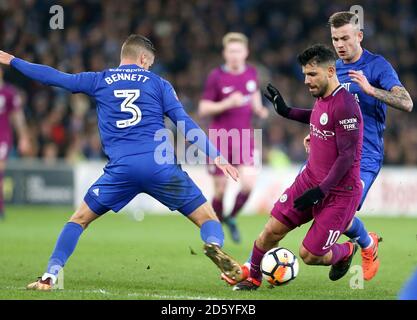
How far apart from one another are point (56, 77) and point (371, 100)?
2.82 metres

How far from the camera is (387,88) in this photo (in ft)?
26.7

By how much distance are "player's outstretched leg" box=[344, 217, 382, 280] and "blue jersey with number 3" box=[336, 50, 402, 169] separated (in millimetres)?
582

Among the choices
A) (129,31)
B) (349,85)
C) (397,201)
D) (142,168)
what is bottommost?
(397,201)

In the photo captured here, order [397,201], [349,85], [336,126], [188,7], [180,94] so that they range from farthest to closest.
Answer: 1. [188,7]
2. [180,94]
3. [397,201]
4. [349,85]
5. [336,126]

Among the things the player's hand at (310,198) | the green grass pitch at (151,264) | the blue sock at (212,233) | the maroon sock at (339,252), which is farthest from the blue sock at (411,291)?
the maroon sock at (339,252)

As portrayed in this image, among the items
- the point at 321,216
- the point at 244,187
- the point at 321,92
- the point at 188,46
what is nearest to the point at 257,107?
the point at 244,187

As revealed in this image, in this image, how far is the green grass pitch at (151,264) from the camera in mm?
7566

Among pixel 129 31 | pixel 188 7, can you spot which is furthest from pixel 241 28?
pixel 129 31

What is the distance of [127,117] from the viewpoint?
771cm

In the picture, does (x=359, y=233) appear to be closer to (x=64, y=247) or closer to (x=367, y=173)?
(x=367, y=173)

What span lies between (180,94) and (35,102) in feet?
10.7

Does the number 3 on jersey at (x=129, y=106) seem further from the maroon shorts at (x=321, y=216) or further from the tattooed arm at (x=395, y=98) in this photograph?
the tattooed arm at (x=395, y=98)

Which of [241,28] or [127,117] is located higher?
[241,28]

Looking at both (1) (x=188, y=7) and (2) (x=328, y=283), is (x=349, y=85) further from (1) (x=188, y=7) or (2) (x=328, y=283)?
(1) (x=188, y=7)
